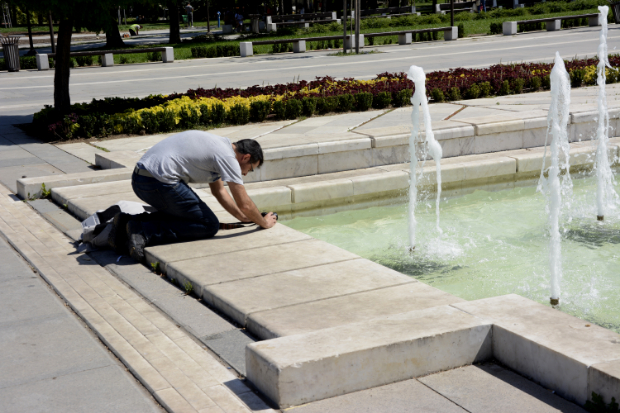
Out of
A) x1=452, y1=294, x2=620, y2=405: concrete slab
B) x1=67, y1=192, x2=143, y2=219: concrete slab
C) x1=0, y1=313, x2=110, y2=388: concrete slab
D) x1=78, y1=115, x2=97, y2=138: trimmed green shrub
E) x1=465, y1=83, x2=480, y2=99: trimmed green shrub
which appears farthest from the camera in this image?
x1=465, y1=83, x2=480, y2=99: trimmed green shrub

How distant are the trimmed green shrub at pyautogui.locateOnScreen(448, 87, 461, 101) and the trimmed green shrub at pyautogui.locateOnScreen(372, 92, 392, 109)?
→ 1.34 metres

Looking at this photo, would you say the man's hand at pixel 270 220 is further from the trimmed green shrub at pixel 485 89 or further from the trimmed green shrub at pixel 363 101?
the trimmed green shrub at pixel 485 89

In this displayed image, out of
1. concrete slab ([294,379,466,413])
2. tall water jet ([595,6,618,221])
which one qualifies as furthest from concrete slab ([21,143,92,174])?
concrete slab ([294,379,466,413])

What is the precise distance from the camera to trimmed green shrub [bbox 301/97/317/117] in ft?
41.8

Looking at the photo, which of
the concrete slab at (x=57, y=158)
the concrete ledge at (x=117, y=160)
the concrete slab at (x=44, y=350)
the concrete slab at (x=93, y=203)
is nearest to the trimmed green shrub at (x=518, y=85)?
the concrete ledge at (x=117, y=160)

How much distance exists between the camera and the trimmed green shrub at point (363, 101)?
13.1 meters

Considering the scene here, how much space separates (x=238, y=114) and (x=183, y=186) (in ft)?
22.9

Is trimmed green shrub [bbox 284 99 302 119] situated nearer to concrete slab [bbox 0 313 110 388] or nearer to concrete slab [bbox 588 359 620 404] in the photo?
concrete slab [bbox 0 313 110 388]

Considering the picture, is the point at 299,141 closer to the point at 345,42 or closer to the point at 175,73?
the point at 175,73

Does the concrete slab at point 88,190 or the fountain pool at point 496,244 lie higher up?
the concrete slab at point 88,190

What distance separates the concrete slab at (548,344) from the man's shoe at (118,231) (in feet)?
9.93

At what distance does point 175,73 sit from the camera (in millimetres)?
23109

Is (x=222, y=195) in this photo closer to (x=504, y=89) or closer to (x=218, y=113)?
(x=218, y=113)

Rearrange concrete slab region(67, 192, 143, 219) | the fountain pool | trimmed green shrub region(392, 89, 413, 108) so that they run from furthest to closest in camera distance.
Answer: trimmed green shrub region(392, 89, 413, 108)
concrete slab region(67, 192, 143, 219)
the fountain pool
